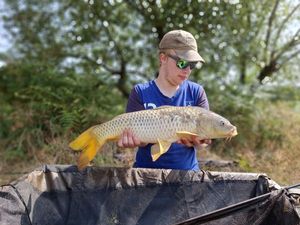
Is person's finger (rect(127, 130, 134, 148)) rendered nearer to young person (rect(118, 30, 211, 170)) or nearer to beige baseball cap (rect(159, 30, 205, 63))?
young person (rect(118, 30, 211, 170))

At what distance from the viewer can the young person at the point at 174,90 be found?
1759mm

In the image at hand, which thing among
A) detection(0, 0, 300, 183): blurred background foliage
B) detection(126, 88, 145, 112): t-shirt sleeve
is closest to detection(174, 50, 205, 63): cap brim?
detection(126, 88, 145, 112): t-shirt sleeve

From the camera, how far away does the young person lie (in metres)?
1.76

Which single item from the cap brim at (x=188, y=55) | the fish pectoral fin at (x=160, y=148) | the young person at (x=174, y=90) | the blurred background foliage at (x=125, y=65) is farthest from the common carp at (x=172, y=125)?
the blurred background foliage at (x=125, y=65)

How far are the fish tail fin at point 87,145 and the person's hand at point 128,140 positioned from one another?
8 centimetres

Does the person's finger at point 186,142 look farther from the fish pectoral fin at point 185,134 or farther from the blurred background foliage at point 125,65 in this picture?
the blurred background foliage at point 125,65

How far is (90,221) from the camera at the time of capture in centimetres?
183

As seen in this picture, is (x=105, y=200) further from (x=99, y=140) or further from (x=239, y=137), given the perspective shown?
(x=239, y=137)

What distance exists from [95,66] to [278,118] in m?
2.06

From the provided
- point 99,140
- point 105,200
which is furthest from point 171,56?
point 105,200

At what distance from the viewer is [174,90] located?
1.79 m

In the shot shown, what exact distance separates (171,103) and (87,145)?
34 cm

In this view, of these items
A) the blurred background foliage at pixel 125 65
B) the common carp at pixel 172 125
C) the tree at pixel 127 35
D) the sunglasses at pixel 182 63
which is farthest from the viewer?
the tree at pixel 127 35

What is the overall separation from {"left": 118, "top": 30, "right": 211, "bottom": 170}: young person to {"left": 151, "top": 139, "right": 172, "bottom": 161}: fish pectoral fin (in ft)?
0.32
